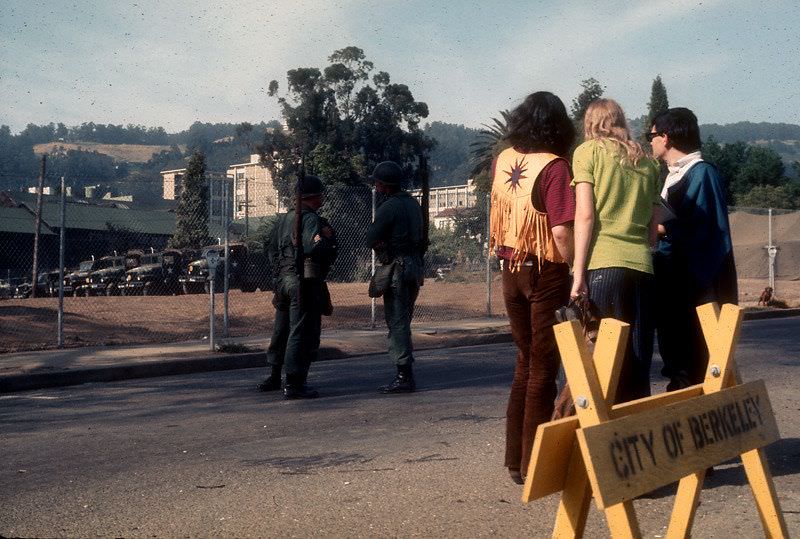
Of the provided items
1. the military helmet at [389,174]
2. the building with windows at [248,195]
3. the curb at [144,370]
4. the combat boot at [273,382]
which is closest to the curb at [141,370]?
the curb at [144,370]

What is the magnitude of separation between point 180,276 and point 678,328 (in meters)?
29.5

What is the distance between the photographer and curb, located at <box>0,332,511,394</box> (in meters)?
9.60

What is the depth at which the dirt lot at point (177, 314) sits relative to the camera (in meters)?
16.0

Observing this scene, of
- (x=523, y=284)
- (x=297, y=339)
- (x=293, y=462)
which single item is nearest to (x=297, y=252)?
(x=297, y=339)

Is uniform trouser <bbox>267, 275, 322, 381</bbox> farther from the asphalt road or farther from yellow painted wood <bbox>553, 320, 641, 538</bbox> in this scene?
yellow painted wood <bbox>553, 320, 641, 538</bbox>

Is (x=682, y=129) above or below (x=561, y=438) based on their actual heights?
above

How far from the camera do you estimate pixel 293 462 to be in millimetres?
5441

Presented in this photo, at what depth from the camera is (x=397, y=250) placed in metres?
7.84

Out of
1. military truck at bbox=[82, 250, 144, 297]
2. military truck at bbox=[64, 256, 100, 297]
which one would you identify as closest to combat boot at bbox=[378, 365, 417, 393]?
military truck at bbox=[82, 250, 144, 297]

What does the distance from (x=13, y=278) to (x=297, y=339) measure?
33156 mm

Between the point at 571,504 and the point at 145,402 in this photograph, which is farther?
the point at 145,402

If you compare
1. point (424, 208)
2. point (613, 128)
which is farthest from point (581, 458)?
point (424, 208)

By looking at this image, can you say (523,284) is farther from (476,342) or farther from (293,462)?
(476,342)

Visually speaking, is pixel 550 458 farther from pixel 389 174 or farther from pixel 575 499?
pixel 389 174
